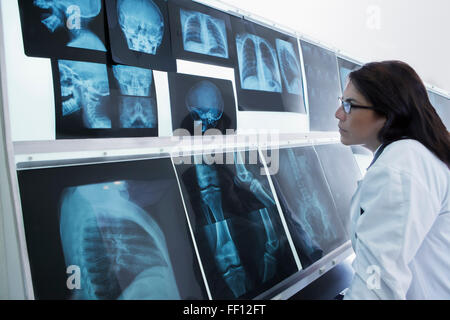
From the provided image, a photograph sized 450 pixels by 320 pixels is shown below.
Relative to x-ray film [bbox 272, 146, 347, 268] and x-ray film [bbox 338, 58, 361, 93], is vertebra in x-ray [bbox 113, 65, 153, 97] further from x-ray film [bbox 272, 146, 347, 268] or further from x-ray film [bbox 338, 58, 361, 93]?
x-ray film [bbox 338, 58, 361, 93]

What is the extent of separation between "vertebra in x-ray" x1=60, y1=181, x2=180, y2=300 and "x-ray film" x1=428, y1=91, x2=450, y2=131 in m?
3.35

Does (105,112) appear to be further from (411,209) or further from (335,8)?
(335,8)

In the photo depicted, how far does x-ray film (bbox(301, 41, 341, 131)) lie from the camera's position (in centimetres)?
178

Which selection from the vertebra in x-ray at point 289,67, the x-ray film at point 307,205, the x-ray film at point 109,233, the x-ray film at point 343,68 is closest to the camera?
the x-ray film at point 109,233

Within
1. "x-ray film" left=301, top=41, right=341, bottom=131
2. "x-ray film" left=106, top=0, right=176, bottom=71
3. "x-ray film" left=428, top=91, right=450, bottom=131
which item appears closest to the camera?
"x-ray film" left=106, top=0, right=176, bottom=71

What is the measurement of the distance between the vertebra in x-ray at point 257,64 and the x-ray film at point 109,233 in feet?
2.03

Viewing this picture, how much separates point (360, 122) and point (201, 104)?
57cm

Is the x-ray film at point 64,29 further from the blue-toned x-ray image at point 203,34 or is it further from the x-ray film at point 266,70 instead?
the x-ray film at point 266,70

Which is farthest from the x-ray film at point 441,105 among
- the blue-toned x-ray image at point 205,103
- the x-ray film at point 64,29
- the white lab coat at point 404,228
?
the x-ray film at point 64,29

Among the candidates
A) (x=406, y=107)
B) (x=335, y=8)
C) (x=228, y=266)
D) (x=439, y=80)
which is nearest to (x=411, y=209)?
(x=406, y=107)

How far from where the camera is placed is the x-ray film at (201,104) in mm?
1064

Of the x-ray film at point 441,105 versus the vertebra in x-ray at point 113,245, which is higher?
the x-ray film at point 441,105

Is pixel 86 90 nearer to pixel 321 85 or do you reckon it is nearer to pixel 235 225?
pixel 235 225

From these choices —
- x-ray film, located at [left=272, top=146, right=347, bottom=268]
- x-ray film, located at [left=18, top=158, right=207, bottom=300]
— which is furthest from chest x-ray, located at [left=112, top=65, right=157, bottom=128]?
x-ray film, located at [left=272, top=146, right=347, bottom=268]
